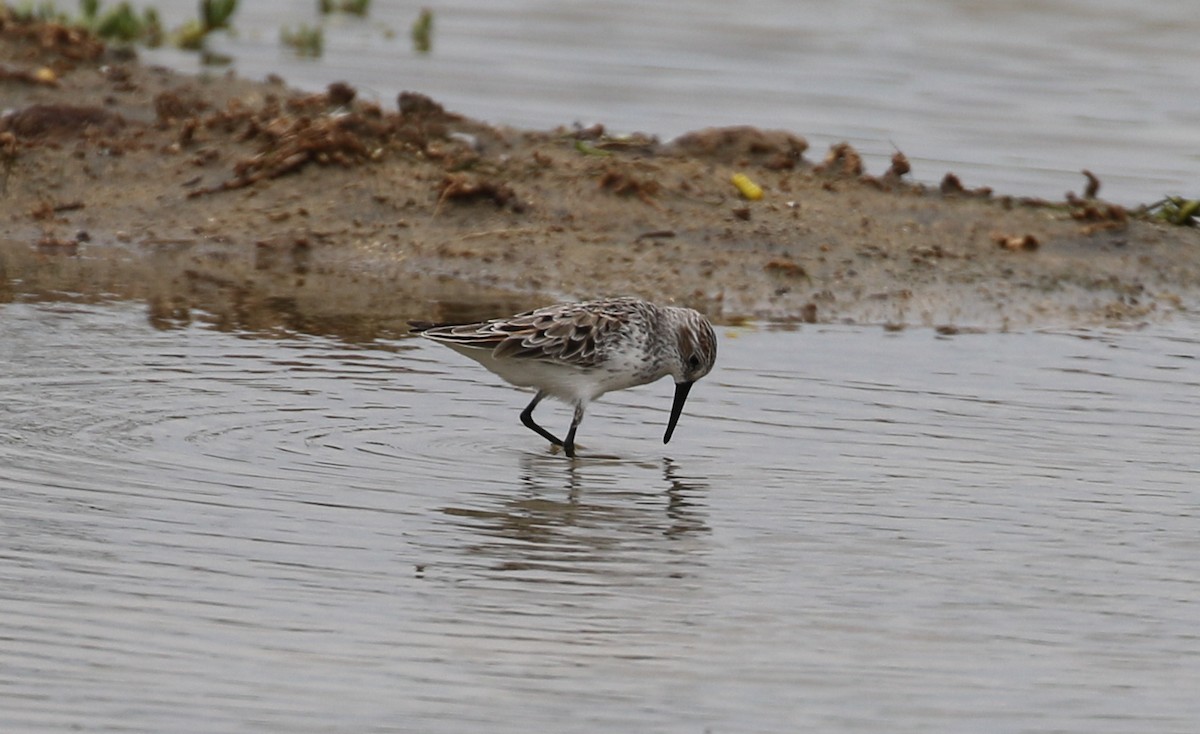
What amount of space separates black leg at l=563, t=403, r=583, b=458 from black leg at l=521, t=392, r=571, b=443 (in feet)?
0.09

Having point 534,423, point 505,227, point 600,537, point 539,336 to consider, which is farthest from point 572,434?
point 505,227

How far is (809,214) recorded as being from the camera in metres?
12.5

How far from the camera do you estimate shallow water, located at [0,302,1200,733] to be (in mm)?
5660

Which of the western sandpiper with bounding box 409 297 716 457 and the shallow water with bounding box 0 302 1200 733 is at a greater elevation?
the western sandpiper with bounding box 409 297 716 457

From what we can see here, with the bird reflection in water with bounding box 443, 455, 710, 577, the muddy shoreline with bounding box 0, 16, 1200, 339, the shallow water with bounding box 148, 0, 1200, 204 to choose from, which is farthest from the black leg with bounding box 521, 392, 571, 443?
the shallow water with bounding box 148, 0, 1200, 204

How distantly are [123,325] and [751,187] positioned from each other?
13.9ft

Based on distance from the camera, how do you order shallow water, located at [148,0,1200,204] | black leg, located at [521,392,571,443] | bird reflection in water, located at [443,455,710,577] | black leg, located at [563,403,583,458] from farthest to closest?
shallow water, located at [148,0,1200,204] < black leg, located at [521,392,571,443] < black leg, located at [563,403,583,458] < bird reflection in water, located at [443,455,710,577]

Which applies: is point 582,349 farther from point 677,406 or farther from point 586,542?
point 586,542

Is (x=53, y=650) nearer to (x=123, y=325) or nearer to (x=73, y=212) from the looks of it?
(x=123, y=325)

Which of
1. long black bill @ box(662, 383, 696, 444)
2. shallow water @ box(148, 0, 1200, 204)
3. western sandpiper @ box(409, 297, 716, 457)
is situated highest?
shallow water @ box(148, 0, 1200, 204)

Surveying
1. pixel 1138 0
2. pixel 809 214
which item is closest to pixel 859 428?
pixel 809 214

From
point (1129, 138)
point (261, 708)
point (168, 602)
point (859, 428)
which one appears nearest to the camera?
point (261, 708)

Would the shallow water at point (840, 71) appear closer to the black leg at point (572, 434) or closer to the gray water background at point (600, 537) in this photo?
the gray water background at point (600, 537)

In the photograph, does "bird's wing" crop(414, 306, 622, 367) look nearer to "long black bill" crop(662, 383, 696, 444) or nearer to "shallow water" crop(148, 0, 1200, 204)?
"long black bill" crop(662, 383, 696, 444)
